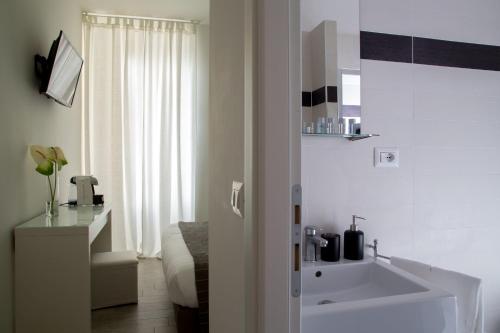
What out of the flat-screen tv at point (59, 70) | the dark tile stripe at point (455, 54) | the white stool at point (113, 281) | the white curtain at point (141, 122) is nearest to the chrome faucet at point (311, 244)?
the dark tile stripe at point (455, 54)

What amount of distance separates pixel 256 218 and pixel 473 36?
76.1 inches

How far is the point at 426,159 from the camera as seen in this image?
5.97ft

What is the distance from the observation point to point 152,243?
4.17m

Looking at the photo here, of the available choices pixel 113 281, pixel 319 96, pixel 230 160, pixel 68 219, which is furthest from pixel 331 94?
pixel 113 281

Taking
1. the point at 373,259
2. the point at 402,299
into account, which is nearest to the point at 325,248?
the point at 373,259

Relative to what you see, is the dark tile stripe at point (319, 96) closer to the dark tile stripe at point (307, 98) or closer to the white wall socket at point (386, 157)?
the dark tile stripe at point (307, 98)

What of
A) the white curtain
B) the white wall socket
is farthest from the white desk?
the white curtain

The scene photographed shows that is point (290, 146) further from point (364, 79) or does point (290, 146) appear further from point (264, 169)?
point (364, 79)

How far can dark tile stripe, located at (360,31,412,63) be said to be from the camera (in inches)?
67.9

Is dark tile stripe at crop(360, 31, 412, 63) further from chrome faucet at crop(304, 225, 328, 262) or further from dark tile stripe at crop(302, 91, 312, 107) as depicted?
chrome faucet at crop(304, 225, 328, 262)

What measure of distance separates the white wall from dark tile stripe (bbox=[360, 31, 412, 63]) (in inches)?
1.4

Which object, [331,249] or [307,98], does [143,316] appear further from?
[307,98]

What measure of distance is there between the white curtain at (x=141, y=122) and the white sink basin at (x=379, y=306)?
3.04m

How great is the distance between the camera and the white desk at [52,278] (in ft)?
6.37
